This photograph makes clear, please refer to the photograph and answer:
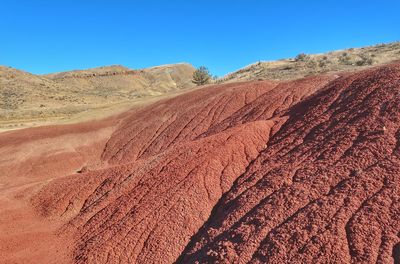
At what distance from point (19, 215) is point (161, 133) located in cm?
1182

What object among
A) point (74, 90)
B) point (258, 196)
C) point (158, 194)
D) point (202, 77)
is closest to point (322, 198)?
point (258, 196)

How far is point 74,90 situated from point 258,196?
8399cm

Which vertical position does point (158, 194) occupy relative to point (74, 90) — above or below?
below

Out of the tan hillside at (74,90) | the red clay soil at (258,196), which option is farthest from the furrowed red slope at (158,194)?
the tan hillside at (74,90)

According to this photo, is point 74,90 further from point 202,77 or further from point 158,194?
point 158,194

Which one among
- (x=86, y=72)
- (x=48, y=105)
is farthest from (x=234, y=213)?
(x=86, y=72)

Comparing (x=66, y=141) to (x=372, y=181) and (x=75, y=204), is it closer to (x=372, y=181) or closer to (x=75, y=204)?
(x=75, y=204)

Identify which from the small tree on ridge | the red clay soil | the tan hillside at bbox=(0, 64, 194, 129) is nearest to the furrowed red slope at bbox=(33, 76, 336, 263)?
the red clay soil

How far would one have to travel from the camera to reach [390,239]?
7.17 metres

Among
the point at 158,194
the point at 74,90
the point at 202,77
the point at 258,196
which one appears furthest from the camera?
the point at 74,90

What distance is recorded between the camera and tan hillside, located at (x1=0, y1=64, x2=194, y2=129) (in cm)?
→ 5450

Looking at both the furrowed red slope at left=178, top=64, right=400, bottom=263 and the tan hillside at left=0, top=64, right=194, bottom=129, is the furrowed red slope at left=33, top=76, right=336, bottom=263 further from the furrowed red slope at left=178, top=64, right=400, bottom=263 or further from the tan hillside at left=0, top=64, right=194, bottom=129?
the tan hillside at left=0, top=64, right=194, bottom=129

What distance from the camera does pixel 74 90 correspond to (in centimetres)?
8669

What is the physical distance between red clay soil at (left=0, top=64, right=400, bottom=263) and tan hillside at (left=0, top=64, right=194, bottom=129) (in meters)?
26.5
